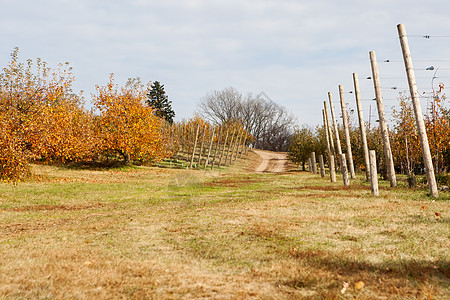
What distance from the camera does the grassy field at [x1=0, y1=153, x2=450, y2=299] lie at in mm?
4973

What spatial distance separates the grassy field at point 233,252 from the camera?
4.97 meters

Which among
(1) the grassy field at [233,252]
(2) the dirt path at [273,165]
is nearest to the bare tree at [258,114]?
(2) the dirt path at [273,165]

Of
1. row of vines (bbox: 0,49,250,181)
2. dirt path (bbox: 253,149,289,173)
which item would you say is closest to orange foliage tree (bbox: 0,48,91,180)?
row of vines (bbox: 0,49,250,181)

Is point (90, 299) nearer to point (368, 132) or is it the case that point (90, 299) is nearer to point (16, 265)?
point (16, 265)

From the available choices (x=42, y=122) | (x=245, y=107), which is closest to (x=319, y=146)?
(x=42, y=122)

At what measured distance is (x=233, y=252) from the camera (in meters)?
6.89

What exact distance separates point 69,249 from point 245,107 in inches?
3601

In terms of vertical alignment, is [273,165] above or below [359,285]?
above

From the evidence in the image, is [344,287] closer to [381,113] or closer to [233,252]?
[233,252]

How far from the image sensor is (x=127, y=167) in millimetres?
38969

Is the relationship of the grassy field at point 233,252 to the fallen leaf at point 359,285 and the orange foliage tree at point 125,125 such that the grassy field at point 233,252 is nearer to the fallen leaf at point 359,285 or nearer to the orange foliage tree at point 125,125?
the fallen leaf at point 359,285

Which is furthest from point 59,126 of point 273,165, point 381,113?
point 273,165

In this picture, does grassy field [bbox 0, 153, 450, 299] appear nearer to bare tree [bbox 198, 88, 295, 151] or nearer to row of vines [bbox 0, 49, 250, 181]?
row of vines [bbox 0, 49, 250, 181]

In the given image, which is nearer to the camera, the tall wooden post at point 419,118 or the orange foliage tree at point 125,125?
the tall wooden post at point 419,118
